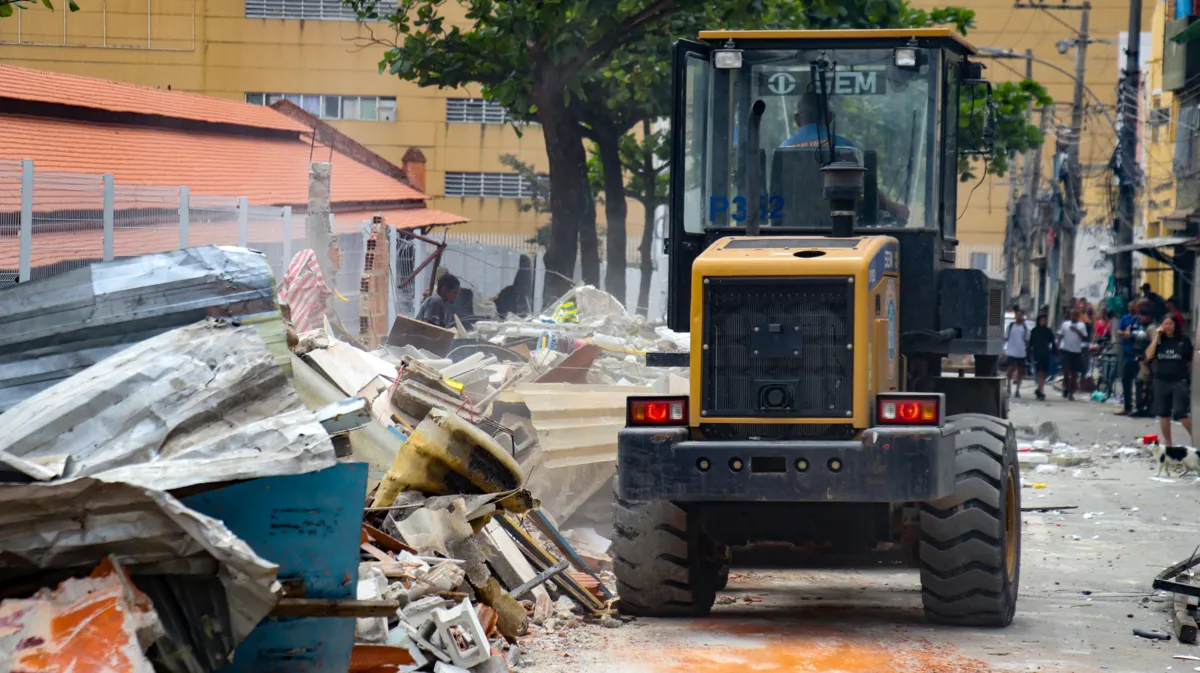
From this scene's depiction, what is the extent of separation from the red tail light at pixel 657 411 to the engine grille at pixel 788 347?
16 cm

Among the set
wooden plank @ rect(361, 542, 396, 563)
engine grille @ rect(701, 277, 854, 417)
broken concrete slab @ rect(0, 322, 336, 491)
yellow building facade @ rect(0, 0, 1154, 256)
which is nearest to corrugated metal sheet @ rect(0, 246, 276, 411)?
broken concrete slab @ rect(0, 322, 336, 491)

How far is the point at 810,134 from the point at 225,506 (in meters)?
4.71

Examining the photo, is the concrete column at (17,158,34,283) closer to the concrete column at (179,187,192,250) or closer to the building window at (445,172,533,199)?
the concrete column at (179,187,192,250)

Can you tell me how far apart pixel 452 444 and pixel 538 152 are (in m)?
48.6

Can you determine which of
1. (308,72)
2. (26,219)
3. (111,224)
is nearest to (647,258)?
(308,72)

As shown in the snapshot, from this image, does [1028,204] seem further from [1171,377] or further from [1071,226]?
[1171,377]

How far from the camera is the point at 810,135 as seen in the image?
943cm

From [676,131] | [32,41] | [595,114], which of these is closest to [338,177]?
[595,114]

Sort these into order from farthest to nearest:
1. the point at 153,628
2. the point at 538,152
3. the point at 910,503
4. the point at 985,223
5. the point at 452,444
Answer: the point at 985,223
the point at 538,152
the point at 910,503
the point at 452,444
the point at 153,628

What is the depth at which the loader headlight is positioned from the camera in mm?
9500

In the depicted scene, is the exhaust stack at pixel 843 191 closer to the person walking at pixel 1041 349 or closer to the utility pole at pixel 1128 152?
the person walking at pixel 1041 349

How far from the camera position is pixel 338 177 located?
3788 centimetres

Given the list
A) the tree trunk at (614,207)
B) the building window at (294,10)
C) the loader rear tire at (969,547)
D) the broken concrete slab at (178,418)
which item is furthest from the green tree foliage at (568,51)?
the building window at (294,10)

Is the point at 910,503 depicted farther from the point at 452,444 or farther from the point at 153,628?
the point at 153,628
